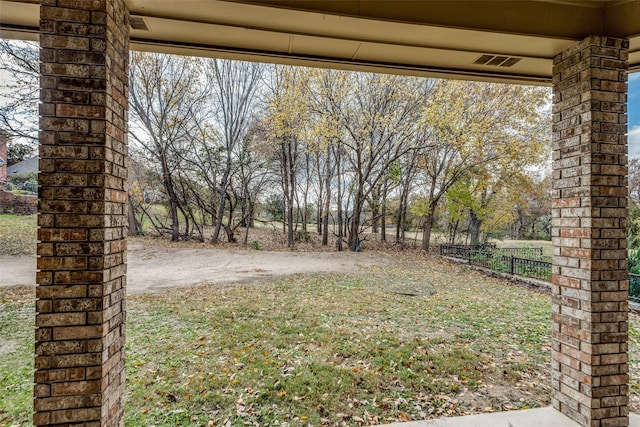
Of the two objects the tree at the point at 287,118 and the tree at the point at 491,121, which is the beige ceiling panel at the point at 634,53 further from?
the tree at the point at 287,118

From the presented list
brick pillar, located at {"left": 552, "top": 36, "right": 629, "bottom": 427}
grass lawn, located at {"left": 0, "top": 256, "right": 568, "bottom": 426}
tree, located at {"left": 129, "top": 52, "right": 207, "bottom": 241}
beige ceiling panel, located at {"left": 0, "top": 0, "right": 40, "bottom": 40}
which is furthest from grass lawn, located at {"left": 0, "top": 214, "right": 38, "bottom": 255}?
brick pillar, located at {"left": 552, "top": 36, "right": 629, "bottom": 427}

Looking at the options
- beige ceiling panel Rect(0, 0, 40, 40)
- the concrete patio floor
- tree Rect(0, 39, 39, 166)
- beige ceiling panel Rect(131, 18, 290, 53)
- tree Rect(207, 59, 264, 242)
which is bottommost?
the concrete patio floor

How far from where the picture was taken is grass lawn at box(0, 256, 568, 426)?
7.77 feet

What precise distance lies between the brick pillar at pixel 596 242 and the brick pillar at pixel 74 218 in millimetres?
2698

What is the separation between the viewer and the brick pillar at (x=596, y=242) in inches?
74.2

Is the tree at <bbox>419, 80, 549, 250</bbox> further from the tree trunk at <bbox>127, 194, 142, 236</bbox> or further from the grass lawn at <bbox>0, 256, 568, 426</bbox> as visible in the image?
the tree trunk at <bbox>127, 194, 142, 236</bbox>

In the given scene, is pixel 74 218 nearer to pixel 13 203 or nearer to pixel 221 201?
pixel 13 203

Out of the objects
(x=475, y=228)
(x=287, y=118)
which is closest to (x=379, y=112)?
(x=287, y=118)

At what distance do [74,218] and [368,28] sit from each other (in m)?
1.91

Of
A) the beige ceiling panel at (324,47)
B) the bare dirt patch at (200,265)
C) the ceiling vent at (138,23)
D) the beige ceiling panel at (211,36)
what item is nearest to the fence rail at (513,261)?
the bare dirt patch at (200,265)

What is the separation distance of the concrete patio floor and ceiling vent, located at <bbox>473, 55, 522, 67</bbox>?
245cm

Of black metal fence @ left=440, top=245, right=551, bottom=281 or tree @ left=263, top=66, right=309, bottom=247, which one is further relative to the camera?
tree @ left=263, top=66, right=309, bottom=247

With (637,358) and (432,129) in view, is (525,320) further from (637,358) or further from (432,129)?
(432,129)

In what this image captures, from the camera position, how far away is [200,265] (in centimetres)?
847
